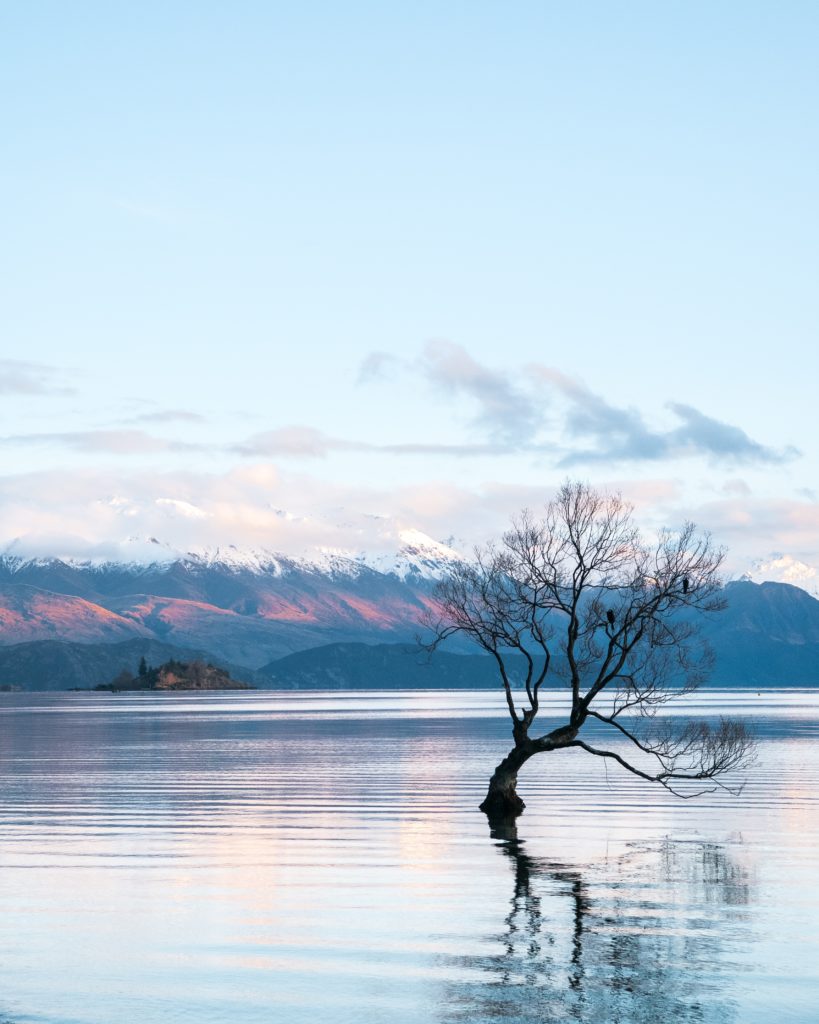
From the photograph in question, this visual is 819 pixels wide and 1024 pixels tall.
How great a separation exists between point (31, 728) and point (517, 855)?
5032 inches

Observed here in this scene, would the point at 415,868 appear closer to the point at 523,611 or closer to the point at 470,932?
the point at 470,932

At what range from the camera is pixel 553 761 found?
9544cm

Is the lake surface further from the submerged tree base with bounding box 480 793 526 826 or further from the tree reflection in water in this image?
the submerged tree base with bounding box 480 793 526 826

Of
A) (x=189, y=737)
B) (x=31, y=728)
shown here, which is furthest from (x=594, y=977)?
(x=31, y=728)

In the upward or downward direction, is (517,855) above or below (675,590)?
below

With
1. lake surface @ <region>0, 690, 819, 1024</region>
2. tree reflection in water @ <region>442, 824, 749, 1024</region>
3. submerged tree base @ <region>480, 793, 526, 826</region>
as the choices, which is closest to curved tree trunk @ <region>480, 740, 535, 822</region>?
submerged tree base @ <region>480, 793, 526, 826</region>

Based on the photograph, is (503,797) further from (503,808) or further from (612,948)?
(612,948)

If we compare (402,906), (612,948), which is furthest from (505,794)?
(612,948)

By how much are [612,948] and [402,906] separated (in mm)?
6933

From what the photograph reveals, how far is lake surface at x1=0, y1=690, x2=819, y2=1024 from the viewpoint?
23.8 metres

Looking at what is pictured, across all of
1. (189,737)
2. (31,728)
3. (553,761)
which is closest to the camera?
(553,761)

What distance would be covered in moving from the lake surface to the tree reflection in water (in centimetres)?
7

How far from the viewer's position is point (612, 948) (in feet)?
89.9

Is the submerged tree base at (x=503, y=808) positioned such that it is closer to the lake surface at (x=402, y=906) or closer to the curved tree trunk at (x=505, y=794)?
the curved tree trunk at (x=505, y=794)
